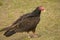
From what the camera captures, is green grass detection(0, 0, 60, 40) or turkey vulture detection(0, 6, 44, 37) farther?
green grass detection(0, 0, 60, 40)

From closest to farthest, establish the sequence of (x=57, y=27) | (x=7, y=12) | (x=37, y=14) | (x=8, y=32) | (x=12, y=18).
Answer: (x=8, y=32)
(x=37, y=14)
(x=57, y=27)
(x=12, y=18)
(x=7, y=12)

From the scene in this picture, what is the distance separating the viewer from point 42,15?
1059cm

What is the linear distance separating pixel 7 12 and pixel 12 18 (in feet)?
2.55

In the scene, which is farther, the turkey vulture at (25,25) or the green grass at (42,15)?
the green grass at (42,15)

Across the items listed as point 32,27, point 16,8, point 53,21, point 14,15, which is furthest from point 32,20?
point 16,8

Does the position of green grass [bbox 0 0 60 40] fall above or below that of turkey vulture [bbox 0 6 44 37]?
below

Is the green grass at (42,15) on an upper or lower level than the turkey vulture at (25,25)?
lower

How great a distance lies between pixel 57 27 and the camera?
30.6ft

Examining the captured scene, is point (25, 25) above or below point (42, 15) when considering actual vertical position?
above

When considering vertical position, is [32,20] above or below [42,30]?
above

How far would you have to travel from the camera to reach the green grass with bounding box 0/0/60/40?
345 inches

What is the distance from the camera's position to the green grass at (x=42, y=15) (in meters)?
8.76

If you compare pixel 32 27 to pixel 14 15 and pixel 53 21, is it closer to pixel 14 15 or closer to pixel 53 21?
pixel 53 21

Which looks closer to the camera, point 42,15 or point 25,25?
point 25,25
